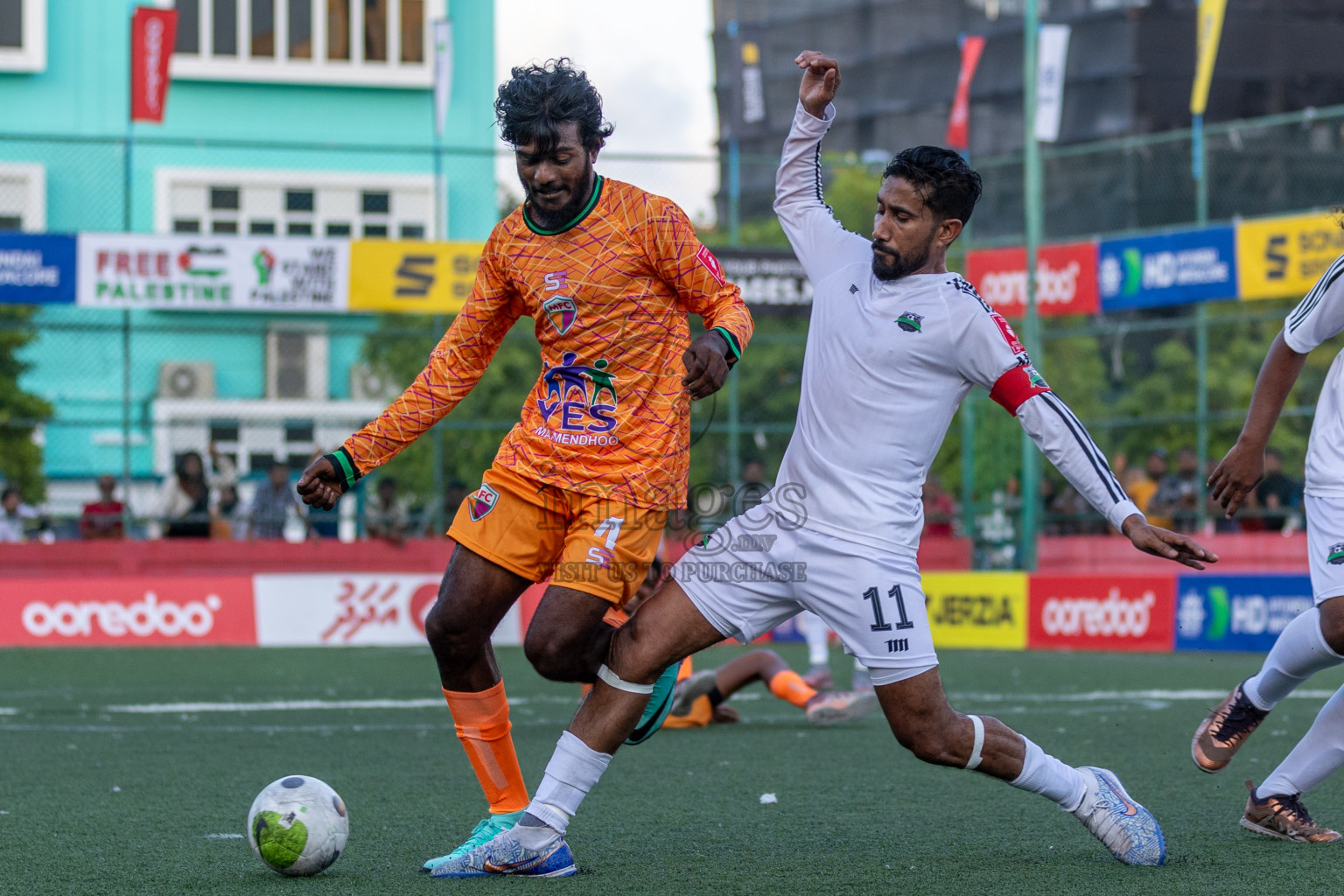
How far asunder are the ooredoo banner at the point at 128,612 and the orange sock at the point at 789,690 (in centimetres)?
821

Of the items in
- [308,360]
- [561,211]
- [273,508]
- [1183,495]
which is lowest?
[273,508]

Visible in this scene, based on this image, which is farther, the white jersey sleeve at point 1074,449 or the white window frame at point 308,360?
the white window frame at point 308,360

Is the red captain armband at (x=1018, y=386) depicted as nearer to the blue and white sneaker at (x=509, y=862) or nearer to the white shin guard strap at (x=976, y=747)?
the white shin guard strap at (x=976, y=747)

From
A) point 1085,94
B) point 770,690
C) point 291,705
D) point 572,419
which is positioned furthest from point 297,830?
point 1085,94

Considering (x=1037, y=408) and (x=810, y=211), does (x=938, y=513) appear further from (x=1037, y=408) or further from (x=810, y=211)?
(x=1037, y=408)

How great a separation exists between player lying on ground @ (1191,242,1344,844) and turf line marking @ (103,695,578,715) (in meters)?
5.50

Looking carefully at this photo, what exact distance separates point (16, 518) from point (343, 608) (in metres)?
3.90

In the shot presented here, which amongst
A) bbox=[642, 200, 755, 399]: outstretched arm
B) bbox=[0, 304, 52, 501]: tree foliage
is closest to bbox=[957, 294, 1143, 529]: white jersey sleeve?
bbox=[642, 200, 755, 399]: outstretched arm

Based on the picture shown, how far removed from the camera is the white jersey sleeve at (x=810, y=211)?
4.79 meters

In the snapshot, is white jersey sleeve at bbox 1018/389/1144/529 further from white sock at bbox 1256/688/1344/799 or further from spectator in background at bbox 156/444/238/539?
spectator in background at bbox 156/444/238/539

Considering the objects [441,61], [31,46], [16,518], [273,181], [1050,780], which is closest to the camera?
[1050,780]

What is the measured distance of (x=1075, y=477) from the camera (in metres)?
4.42

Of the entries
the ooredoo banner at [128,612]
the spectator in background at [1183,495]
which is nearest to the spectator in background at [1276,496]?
the spectator in background at [1183,495]

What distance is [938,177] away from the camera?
454cm
